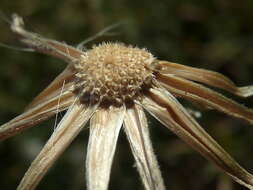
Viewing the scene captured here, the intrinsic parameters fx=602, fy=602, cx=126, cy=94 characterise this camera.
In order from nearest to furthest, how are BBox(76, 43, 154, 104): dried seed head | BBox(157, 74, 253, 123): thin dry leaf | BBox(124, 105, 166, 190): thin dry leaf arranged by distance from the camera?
BBox(124, 105, 166, 190): thin dry leaf
BBox(157, 74, 253, 123): thin dry leaf
BBox(76, 43, 154, 104): dried seed head

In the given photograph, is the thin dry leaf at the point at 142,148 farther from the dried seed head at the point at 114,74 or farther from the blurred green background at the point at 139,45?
the blurred green background at the point at 139,45

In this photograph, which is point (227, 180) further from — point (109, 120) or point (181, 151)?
point (109, 120)

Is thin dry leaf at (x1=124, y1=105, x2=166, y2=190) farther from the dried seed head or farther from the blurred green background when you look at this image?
the blurred green background

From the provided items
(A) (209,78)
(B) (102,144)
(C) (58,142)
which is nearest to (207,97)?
(A) (209,78)

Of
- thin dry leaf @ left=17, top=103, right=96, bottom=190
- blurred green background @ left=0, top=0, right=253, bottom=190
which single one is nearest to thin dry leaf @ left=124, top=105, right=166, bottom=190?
thin dry leaf @ left=17, top=103, right=96, bottom=190

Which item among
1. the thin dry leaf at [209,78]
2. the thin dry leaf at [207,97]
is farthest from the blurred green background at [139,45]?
the thin dry leaf at [207,97]

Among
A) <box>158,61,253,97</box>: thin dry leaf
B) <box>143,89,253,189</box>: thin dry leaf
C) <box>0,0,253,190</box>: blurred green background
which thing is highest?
<box>0,0,253,190</box>: blurred green background
